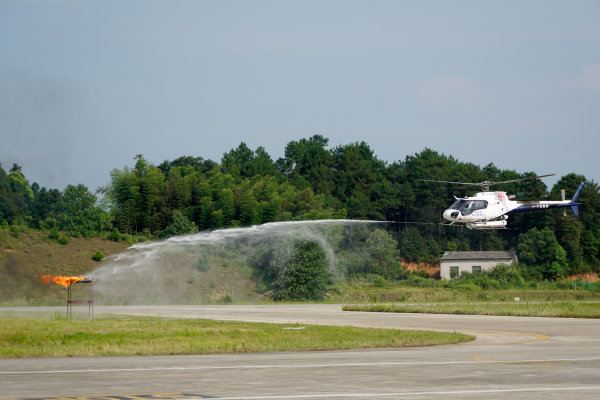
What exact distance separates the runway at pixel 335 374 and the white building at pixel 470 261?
95792 millimetres

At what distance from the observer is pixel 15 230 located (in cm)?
6869

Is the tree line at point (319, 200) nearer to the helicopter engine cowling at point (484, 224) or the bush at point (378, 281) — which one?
the bush at point (378, 281)

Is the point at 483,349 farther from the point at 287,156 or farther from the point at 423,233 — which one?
the point at 287,156

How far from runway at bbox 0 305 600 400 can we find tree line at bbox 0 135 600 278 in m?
50.6

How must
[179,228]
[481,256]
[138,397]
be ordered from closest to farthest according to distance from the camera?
[138,397], [179,228], [481,256]

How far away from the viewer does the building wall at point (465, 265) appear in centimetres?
12612

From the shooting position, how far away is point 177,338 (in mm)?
33344

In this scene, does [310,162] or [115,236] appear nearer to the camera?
[115,236]

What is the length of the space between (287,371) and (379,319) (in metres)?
28.6

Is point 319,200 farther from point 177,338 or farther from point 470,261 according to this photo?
point 177,338

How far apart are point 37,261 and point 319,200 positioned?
276 feet

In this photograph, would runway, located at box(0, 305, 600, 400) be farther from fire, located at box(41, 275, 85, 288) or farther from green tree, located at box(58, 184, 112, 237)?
green tree, located at box(58, 184, 112, 237)

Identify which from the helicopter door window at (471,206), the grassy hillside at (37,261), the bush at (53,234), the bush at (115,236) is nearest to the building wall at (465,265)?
the grassy hillside at (37,261)

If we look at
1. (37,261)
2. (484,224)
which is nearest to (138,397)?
(37,261)
